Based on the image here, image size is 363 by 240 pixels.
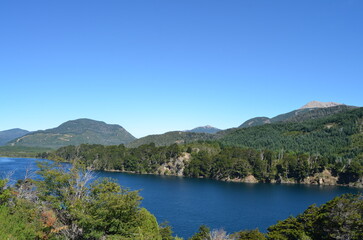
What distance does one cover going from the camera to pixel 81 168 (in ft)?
101

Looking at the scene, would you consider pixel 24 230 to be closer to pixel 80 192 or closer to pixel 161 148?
pixel 80 192

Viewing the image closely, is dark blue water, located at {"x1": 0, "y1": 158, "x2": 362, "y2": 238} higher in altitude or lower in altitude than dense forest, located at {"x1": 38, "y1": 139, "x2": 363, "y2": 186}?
lower

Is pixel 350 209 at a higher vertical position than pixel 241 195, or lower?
higher

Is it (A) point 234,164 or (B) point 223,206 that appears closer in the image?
(B) point 223,206

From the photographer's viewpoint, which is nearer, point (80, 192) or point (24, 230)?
point (24, 230)

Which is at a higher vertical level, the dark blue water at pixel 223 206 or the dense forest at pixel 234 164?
the dense forest at pixel 234 164

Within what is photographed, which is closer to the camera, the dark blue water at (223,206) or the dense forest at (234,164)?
the dark blue water at (223,206)

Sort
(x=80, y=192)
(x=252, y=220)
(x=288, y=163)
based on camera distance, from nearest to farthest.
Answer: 1. (x=80, y=192)
2. (x=252, y=220)
3. (x=288, y=163)

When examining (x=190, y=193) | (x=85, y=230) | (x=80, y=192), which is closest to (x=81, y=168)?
(x=80, y=192)

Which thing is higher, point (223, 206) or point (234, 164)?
point (234, 164)

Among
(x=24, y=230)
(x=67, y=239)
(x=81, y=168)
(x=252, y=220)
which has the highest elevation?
(x=81, y=168)

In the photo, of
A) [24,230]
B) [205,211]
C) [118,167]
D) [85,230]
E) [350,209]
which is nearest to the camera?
[24,230]

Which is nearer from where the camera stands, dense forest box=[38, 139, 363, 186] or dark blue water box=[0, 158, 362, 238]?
dark blue water box=[0, 158, 362, 238]

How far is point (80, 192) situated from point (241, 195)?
75430mm
